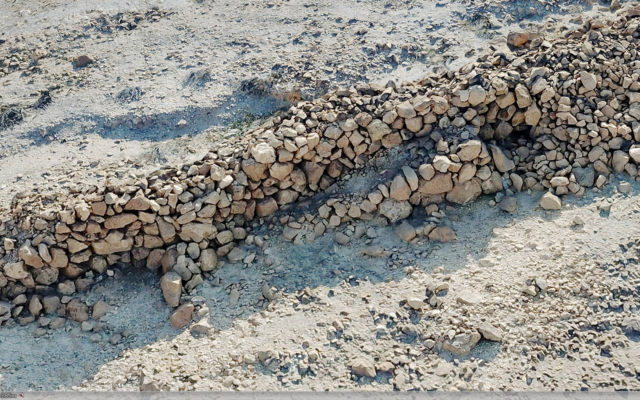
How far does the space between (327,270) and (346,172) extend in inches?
44.8

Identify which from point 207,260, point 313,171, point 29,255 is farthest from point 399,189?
point 29,255

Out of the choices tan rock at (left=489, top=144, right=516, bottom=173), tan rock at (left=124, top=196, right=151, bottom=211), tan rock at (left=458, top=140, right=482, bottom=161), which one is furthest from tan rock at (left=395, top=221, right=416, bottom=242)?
tan rock at (left=124, top=196, right=151, bottom=211)

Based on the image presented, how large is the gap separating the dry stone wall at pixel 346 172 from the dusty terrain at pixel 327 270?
0.20 meters

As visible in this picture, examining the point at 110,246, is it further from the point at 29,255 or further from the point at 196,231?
the point at 196,231

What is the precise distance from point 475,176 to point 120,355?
13.1 ft

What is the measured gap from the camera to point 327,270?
20.3ft

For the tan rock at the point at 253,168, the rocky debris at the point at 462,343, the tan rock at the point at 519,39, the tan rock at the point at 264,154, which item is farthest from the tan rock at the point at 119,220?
the tan rock at the point at 519,39

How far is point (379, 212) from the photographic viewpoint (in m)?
6.44

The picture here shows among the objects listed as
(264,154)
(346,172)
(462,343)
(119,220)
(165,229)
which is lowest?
(462,343)

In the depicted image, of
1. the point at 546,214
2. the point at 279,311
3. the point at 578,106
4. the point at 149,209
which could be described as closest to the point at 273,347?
the point at 279,311

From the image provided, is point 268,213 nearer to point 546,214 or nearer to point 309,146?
point 309,146

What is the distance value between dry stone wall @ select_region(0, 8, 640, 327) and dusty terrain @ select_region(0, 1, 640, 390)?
20 cm

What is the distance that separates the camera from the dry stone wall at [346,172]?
617 cm

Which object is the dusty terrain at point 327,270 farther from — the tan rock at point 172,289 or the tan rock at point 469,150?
the tan rock at point 469,150
